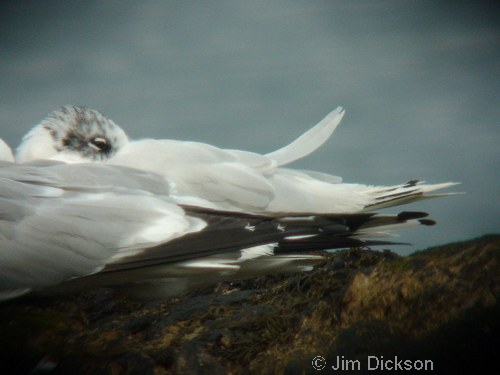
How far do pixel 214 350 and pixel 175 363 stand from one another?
0.09 metres

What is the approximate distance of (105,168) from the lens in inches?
79.8

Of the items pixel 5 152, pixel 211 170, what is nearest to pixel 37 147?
pixel 5 152

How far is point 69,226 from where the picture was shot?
175 cm

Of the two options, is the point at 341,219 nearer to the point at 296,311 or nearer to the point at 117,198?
the point at 296,311

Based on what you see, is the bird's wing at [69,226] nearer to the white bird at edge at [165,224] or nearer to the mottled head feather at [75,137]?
the white bird at edge at [165,224]

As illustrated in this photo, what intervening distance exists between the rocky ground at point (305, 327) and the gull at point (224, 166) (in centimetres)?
32

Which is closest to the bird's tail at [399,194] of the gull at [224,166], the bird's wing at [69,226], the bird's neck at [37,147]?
the gull at [224,166]

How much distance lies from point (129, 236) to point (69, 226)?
14cm

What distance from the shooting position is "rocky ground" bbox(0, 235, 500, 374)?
157 centimetres

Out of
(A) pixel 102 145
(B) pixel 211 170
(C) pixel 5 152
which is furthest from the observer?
(A) pixel 102 145

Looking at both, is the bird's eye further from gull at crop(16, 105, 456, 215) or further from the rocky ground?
the rocky ground

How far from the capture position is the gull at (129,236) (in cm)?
173

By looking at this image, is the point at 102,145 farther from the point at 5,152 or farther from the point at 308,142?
the point at 308,142

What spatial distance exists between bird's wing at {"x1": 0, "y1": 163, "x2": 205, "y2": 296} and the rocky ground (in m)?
0.13
